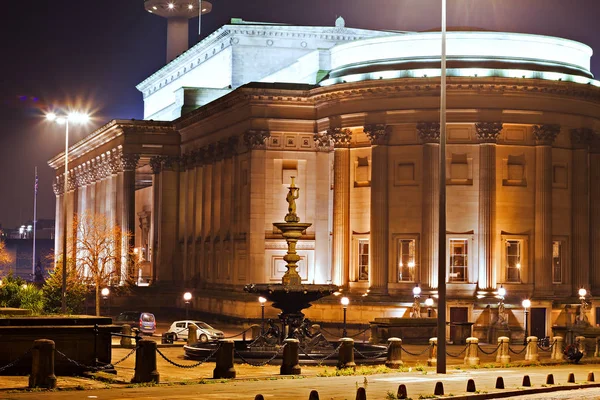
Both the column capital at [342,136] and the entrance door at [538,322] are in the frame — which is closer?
the entrance door at [538,322]

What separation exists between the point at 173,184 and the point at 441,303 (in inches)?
2504

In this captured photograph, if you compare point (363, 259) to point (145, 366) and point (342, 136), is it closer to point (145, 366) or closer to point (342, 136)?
point (342, 136)

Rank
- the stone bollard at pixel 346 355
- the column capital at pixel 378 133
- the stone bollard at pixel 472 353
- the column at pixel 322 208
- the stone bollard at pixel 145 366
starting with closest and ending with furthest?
1. the stone bollard at pixel 145 366
2. the stone bollard at pixel 346 355
3. the stone bollard at pixel 472 353
4. the column capital at pixel 378 133
5. the column at pixel 322 208

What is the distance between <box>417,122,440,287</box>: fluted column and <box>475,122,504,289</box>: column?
2496mm

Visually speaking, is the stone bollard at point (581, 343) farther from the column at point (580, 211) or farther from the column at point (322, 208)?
the column at point (322, 208)

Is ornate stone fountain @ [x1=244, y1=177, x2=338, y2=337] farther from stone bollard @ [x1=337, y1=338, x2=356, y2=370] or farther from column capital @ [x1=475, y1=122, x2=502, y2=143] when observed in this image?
column capital @ [x1=475, y1=122, x2=502, y2=143]

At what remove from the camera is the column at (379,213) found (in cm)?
7381

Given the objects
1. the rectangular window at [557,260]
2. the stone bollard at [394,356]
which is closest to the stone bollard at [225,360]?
the stone bollard at [394,356]

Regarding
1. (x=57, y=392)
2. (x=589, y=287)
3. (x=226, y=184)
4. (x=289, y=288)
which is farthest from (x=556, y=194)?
(x=57, y=392)

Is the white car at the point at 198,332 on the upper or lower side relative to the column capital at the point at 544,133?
lower

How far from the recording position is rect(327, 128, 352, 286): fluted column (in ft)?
250

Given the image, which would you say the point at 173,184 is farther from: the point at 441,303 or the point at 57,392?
the point at 57,392

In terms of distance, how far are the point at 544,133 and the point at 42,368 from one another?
152ft

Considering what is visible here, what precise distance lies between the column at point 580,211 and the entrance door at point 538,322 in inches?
145
